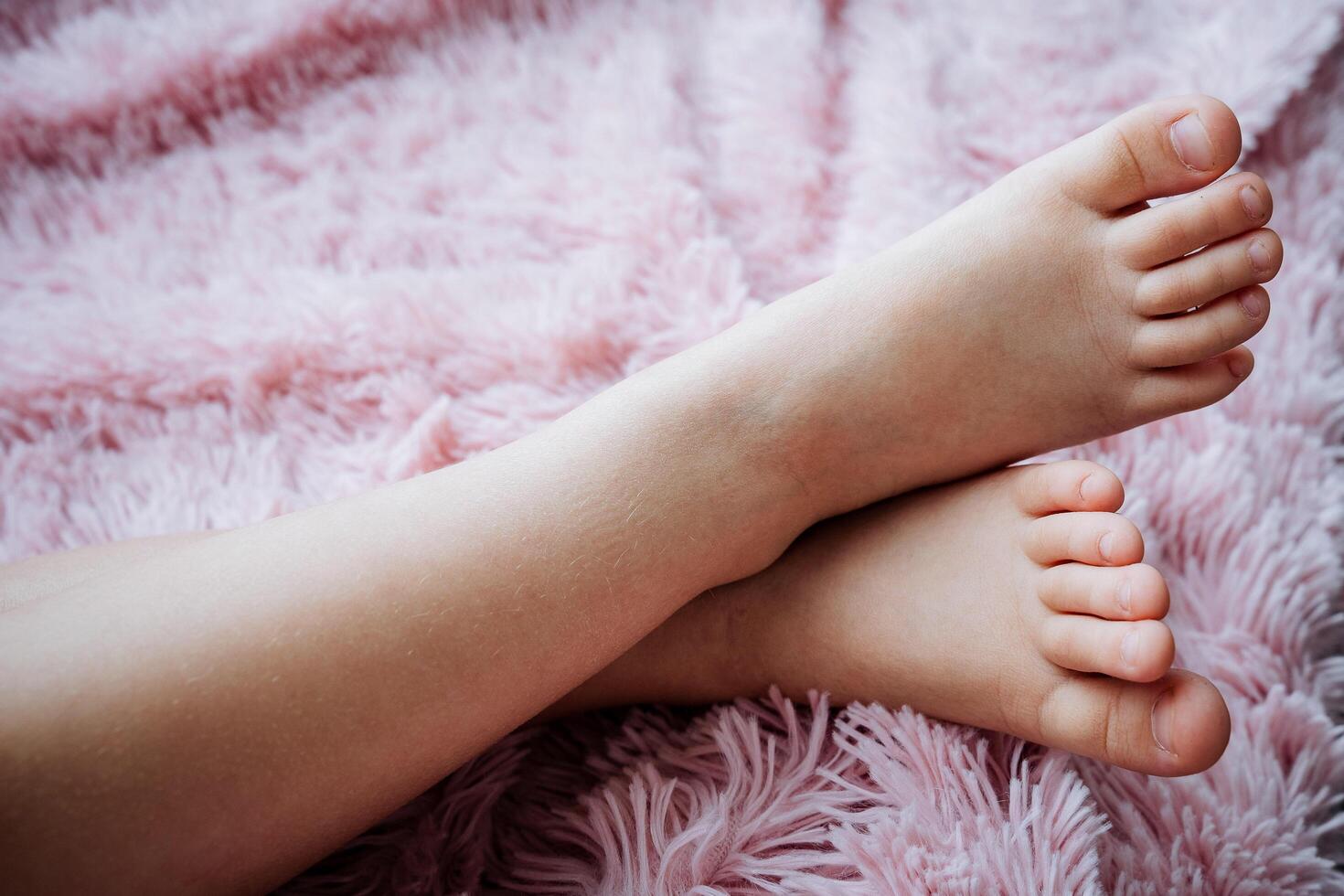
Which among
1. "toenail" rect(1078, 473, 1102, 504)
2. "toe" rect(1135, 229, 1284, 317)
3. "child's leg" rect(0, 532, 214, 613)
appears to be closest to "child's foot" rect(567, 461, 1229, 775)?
"toenail" rect(1078, 473, 1102, 504)

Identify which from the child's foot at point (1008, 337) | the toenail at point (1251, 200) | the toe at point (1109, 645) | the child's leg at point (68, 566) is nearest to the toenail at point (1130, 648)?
the toe at point (1109, 645)

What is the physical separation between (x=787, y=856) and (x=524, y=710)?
0.52 ft

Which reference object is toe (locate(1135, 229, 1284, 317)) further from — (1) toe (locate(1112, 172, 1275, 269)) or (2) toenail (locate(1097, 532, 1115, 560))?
(2) toenail (locate(1097, 532, 1115, 560))

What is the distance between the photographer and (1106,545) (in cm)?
47

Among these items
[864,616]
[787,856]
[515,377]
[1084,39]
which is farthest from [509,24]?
[787,856]

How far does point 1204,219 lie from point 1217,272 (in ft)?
0.11

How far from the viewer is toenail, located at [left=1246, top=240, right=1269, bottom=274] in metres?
0.52

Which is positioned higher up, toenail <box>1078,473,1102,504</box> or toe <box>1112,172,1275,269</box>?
toe <box>1112,172,1275,269</box>

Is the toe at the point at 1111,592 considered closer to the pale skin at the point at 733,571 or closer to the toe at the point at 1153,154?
the pale skin at the point at 733,571

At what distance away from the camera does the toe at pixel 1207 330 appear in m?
0.52

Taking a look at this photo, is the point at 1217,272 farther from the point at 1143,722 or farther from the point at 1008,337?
the point at 1143,722

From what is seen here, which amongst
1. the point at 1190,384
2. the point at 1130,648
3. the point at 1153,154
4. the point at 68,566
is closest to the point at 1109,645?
the point at 1130,648

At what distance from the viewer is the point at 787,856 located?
46 cm

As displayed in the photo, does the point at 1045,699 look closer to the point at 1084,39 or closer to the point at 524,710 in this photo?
the point at 524,710
